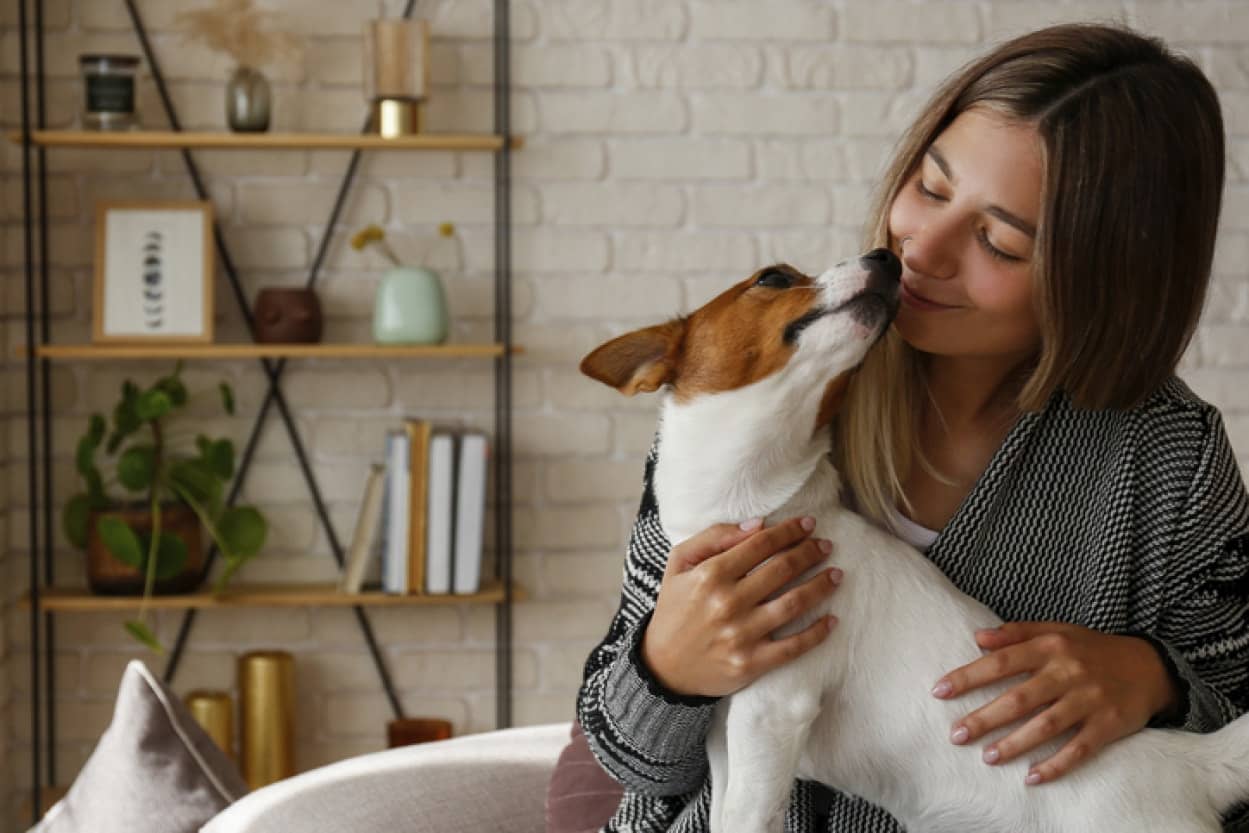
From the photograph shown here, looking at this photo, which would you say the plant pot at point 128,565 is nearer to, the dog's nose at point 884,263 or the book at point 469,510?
the book at point 469,510

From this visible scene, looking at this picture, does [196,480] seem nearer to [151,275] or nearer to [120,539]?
[120,539]

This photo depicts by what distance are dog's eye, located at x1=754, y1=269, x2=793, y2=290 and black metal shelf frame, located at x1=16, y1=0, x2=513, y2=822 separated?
1.67 metres

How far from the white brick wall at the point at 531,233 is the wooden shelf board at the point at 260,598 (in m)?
0.07

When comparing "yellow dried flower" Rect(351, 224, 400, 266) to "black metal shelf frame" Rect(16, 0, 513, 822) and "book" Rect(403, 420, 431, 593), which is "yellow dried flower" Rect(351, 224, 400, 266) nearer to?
"black metal shelf frame" Rect(16, 0, 513, 822)

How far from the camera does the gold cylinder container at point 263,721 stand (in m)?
2.92

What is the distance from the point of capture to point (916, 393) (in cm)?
143

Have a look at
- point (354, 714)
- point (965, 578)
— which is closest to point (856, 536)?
point (965, 578)

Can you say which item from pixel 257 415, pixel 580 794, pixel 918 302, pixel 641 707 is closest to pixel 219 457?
pixel 257 415

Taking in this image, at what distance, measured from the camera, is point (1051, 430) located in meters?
1.38

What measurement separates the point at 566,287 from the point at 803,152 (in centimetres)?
56

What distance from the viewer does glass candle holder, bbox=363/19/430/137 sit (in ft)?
9.28

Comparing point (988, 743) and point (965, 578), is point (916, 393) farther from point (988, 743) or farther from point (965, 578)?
point (988, 743)

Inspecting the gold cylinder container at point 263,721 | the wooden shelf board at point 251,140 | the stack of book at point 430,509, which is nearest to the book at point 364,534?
the stack of book at point 430,509

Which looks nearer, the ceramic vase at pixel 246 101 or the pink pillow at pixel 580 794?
the pink pillow at pixel 580 794
